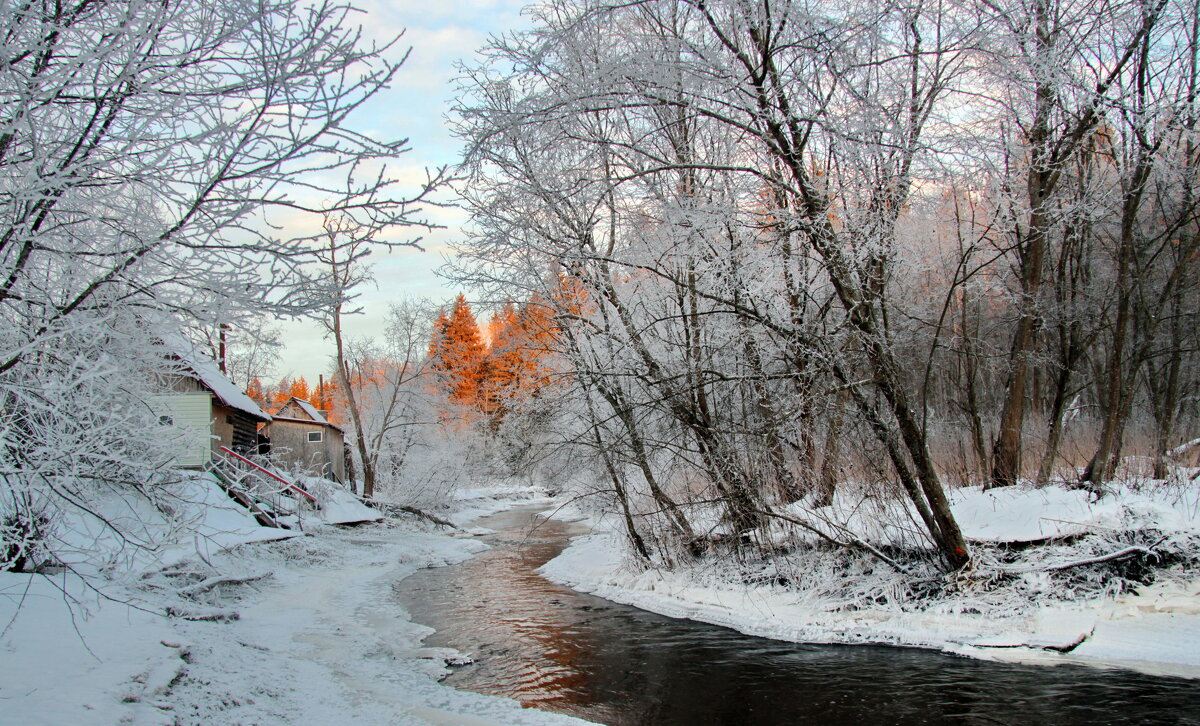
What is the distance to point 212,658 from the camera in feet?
22.8

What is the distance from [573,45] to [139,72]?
4609 mm

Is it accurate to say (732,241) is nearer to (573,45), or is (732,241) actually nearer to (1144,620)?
(573,45)

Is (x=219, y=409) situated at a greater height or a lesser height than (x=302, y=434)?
greater

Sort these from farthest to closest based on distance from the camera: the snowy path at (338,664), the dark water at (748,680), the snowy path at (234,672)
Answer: the snowy path at (338,664) → the dark water at (748,680) → the snowy path at (234,672)

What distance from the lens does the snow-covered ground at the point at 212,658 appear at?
5059 millimetres

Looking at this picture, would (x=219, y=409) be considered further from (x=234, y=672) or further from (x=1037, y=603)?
(x=1037, y=603)

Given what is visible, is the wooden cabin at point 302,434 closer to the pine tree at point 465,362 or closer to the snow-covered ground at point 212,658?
the pine tree at point 465,362

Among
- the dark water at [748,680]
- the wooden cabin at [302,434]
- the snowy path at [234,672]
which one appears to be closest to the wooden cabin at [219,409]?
the snowy path at [234,672]

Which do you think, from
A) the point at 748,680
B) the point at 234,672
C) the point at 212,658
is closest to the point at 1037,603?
the point at 748,680

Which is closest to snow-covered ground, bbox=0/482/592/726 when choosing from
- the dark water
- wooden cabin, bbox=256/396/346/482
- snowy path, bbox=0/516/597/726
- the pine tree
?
snowy path, bbox=0/516/597/726

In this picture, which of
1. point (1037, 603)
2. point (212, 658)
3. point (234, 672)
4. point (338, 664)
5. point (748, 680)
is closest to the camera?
point (234, 672)

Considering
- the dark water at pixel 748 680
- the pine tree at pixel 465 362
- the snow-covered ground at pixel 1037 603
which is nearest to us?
the dark water at pixel 748 680

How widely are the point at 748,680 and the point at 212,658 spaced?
5.26 meters

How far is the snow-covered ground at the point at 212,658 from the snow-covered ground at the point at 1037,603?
161 inches
